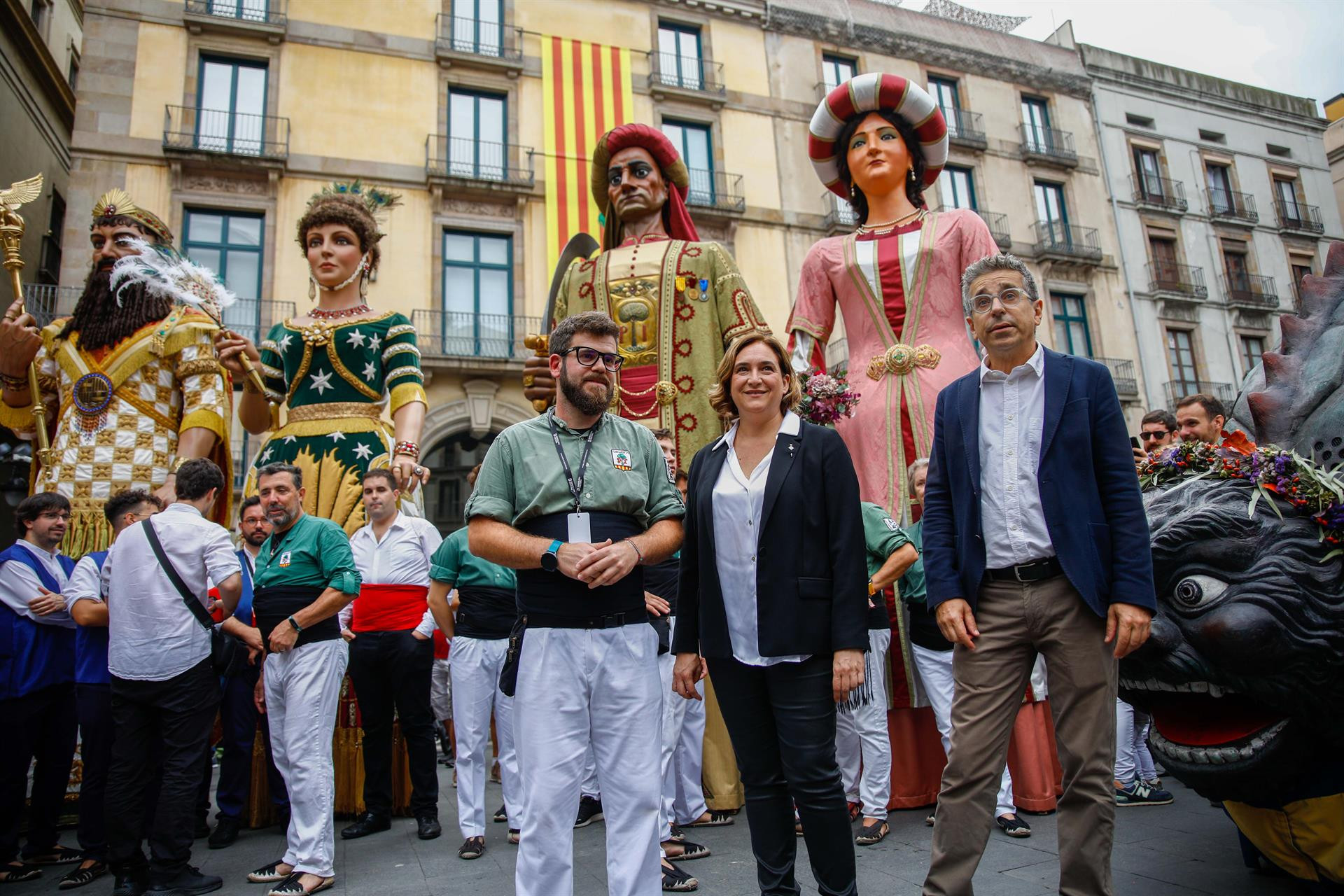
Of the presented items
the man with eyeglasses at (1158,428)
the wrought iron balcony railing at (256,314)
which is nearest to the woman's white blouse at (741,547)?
the man with eyeglasses at (1158,428)

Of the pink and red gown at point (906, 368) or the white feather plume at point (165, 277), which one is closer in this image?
the pink and red gown at point (906, 368)

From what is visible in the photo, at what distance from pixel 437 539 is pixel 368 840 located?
204 cm

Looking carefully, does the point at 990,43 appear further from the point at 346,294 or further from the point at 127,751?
the point at 127,751

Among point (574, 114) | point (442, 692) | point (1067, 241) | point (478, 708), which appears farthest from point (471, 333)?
point (1067, 241)

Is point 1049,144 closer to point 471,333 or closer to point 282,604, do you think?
point 471,333

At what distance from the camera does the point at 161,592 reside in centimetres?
411

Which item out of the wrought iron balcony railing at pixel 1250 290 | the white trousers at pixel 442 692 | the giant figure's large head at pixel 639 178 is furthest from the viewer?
the wrought iron balcony railing at pixel 1250 290

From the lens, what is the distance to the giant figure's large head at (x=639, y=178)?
214 inches

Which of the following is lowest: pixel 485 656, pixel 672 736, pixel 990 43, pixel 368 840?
pixel 368 840

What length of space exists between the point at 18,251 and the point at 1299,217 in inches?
1363

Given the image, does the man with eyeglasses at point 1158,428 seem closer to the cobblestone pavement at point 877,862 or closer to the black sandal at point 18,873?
the cobblestone pavement at point 877,862

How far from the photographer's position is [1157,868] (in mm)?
3361

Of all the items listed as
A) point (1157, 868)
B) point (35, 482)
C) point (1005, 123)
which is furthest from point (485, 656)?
point (1005, 123)

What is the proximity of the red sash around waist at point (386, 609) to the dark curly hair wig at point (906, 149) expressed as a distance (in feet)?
11.8
